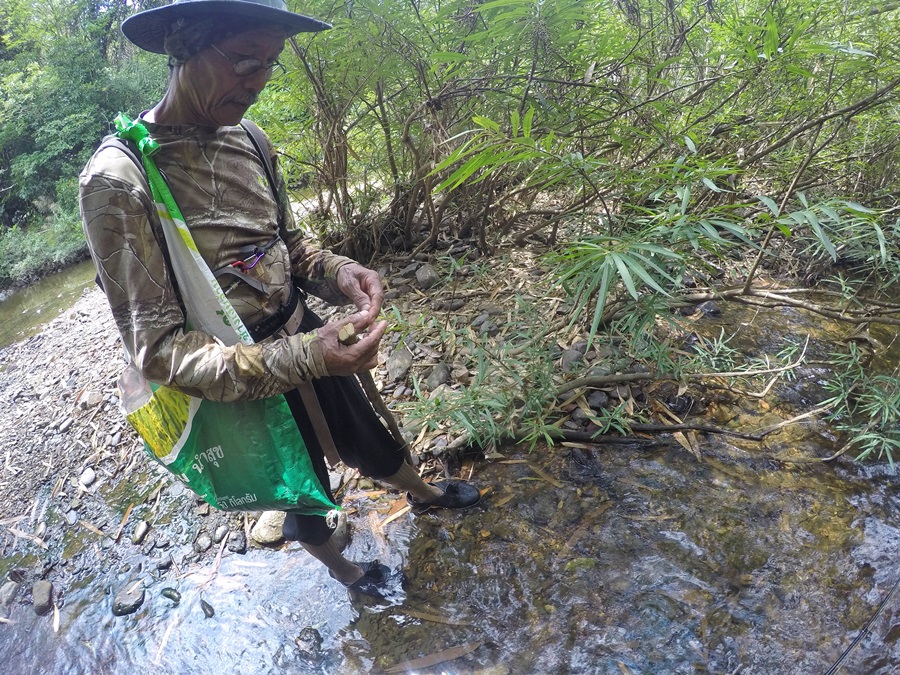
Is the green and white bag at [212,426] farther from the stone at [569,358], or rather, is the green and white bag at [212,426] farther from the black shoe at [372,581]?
the stone at [569,358]

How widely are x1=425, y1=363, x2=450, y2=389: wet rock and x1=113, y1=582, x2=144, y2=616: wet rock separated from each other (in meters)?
1.80

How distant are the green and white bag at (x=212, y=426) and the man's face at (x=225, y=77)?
18cm

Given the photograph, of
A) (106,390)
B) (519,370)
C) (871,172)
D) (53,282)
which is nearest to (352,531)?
(519,370)

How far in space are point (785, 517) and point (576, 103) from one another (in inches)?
81.5

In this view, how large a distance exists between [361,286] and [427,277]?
190 cm

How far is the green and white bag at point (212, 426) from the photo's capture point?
48.2 inches

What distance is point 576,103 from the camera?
2.33 meters

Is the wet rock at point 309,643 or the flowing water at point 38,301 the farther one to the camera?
the flowing water at point 38,301

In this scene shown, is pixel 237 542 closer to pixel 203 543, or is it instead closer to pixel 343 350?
pixel 203 543

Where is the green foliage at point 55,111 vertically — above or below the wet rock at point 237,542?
above

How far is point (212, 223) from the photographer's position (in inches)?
53.0

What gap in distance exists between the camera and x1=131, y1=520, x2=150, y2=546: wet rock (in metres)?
2.63

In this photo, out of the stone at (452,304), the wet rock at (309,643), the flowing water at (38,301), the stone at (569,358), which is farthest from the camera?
the flowing water at (38,301)

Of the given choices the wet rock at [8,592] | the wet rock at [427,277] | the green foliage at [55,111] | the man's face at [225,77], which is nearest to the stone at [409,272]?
the wet rock at [427,277]
